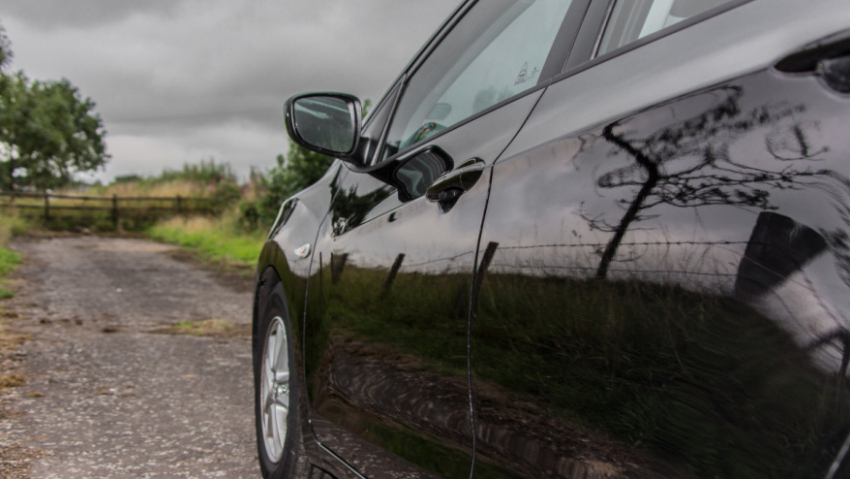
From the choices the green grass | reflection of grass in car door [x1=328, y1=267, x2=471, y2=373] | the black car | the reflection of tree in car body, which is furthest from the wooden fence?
the reflection of tree in car body

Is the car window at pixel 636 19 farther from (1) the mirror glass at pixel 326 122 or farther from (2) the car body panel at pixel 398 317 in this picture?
(1) the mirror glass at pixel 326 122

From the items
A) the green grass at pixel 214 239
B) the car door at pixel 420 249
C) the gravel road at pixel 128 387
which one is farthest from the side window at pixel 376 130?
the green grass at pixel 214 239

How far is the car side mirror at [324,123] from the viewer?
7.72ft

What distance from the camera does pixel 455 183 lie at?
159cm

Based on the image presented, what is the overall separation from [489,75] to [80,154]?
→ 6123 centimetres

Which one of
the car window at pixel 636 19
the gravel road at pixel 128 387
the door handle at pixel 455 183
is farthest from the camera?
the gravel road at pixel 128 387

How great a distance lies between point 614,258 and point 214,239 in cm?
1857

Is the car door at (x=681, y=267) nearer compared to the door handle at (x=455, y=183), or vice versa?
the car door at (x=681, y=267)

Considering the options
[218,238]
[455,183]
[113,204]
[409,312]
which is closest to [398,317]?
[409,312]

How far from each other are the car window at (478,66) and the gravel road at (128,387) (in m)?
1.79

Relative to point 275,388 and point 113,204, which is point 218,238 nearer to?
point 113,204

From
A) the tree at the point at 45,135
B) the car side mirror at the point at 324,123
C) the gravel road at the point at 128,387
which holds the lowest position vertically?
the gravel road at the point at 128,387

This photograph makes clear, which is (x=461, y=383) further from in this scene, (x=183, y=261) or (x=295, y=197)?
(x=183, y=261)

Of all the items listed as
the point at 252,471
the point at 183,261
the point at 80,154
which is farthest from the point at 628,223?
the point at 80,154
